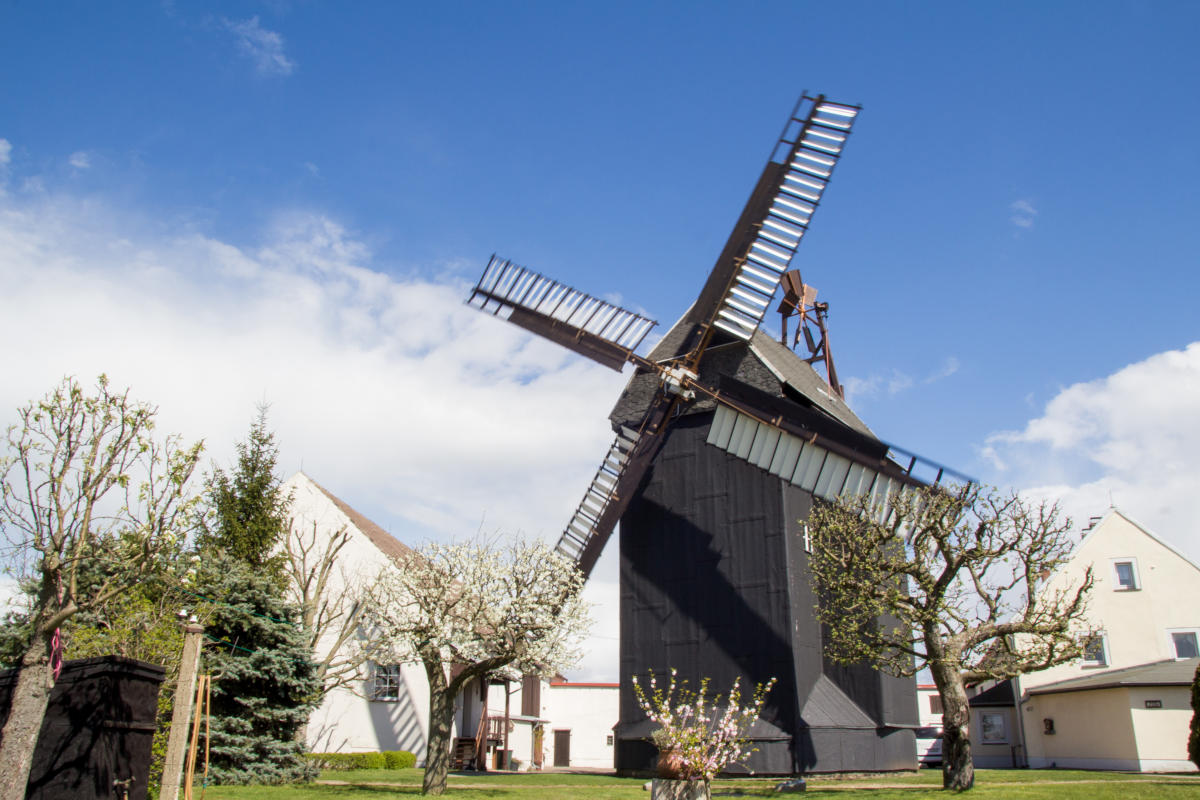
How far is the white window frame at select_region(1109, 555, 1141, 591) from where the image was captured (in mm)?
27453

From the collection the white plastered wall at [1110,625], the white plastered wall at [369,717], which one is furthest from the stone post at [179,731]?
the white plastered wall at [1110,625]

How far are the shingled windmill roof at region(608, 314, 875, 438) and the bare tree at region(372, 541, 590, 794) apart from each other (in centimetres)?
705

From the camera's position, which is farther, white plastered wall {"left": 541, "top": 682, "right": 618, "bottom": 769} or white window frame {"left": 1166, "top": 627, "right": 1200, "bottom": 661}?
white plastered wall {"left": 541, "top": 682, "right": 618, "bottom": 769}

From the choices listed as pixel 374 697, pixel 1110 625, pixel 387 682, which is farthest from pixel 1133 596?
pixel 374 697

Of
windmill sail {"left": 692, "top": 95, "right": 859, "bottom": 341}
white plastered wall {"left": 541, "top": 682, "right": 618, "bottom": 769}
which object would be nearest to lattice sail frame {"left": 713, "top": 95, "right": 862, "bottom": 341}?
windmill sail {"left": 692, "top": 95, "right": 859, "bottom": 341}

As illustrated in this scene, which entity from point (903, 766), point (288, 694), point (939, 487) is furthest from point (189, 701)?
point (903, 766)

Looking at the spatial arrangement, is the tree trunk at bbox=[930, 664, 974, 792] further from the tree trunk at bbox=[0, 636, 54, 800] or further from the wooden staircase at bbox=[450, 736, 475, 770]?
the wooden staircase at bbox=[450, 736, 475, 770]

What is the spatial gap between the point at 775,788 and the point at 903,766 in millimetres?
6844

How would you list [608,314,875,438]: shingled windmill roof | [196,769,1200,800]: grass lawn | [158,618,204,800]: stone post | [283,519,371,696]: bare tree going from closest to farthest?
[158,618,204,800]: stone post
[196,769,1200,800]: grass lawn
[608,314,875,438]: shingled windmill roof
[283,519,371,696]: bare tree

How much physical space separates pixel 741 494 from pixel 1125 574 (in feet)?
48.4

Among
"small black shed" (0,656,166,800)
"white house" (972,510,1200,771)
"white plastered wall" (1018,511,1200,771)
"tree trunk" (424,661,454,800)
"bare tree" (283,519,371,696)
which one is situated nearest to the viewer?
"small black shed" (0,656,166,800)

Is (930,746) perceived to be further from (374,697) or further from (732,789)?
(374,697)

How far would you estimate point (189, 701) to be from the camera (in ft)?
32.9

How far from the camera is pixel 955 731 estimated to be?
1611 cm
